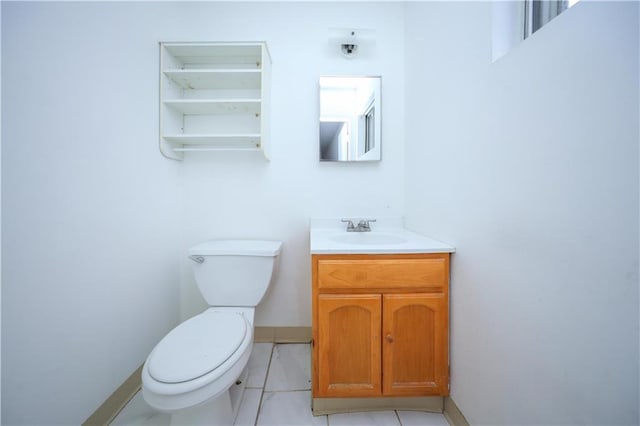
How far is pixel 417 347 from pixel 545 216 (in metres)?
0.73

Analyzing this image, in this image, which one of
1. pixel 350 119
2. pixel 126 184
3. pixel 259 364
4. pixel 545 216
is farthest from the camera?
pixel 350 119

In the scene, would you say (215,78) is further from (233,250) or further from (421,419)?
(421,419)

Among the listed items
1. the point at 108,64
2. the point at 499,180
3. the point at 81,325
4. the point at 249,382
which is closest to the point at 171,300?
the point at 81,325

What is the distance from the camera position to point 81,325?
917 millimetres

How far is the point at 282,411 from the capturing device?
1.06 m

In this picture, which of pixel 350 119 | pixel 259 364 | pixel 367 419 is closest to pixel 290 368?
pixel 259 364

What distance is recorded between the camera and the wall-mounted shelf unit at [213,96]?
52.3 inches

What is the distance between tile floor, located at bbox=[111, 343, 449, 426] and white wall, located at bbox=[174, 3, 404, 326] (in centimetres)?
46

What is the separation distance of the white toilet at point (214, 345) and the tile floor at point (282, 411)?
8 cm

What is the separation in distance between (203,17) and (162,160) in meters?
1.02

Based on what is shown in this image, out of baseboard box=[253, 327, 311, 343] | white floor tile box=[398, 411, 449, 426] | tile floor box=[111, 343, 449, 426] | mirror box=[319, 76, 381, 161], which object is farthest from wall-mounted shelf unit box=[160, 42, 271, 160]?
white floor tile box=[398, 411, 449, 426]

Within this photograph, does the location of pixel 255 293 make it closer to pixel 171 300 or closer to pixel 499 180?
pixel 171 300

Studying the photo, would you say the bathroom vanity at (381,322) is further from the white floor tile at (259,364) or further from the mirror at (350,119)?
the mirror at (350,119)

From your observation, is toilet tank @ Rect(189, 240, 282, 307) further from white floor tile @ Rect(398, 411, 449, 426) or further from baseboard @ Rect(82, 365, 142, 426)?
white floor tile @ Rect(398, 411, 449, 426)
